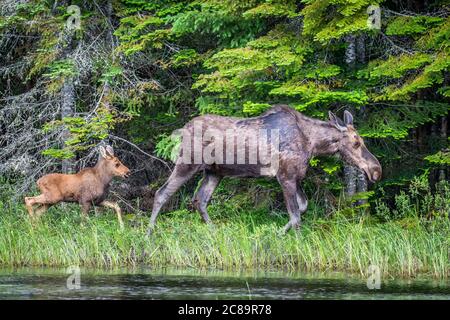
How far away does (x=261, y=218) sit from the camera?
16250mm

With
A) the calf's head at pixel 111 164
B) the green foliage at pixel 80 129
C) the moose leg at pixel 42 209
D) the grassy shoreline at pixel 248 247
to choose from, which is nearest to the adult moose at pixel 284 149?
the grassy shoreline at pixel 248 247

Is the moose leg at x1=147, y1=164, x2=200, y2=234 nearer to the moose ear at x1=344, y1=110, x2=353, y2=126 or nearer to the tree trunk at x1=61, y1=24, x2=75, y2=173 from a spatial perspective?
the moose ear at x1=344, y1=110, x2=353, y2=126

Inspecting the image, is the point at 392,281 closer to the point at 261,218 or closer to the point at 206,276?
the point at 206,276

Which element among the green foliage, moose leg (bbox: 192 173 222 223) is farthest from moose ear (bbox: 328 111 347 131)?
the green foliage

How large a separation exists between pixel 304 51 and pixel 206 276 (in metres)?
4.79

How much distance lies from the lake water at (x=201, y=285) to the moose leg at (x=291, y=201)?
237 cm

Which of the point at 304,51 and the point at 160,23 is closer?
the point at 304,51

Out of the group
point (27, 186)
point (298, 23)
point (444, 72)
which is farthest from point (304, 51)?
point (27, 186)

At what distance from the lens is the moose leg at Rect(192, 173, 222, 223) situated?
15.5 m

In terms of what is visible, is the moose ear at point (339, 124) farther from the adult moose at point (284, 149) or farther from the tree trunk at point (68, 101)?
the tree trunk at point (68, 101)

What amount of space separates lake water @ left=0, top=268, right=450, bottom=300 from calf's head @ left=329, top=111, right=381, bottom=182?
3178mm

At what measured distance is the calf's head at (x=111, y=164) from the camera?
16.5m

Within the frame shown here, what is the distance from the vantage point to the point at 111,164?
1655cm

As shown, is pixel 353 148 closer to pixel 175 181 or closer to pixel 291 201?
pixel 291 201
